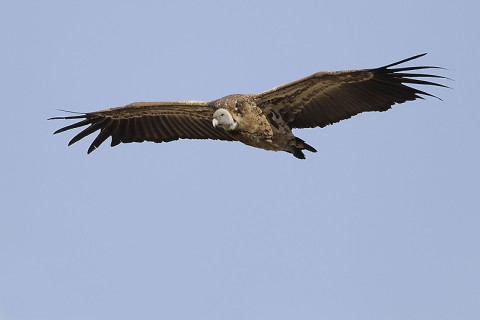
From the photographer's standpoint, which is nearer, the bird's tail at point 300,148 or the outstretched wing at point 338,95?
the outstretched wing at point 338,95

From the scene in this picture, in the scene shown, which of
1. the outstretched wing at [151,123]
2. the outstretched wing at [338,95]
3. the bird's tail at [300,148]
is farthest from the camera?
the outstretched wing at [151,123]

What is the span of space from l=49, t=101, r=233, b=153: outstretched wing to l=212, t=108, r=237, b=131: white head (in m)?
1.14

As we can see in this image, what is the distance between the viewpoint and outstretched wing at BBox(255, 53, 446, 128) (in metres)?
15.5

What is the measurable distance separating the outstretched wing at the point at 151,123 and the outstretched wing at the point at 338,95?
5.26ft

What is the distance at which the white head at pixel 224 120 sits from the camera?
1622cm

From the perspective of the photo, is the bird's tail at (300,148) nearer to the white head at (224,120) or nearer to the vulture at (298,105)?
the vulture at (298,105)

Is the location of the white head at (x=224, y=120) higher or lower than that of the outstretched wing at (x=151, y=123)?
lower

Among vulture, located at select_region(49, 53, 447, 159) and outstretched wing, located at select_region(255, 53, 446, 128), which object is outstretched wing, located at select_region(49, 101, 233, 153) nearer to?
vulture, located at select_region(49, 53, 447, 159)

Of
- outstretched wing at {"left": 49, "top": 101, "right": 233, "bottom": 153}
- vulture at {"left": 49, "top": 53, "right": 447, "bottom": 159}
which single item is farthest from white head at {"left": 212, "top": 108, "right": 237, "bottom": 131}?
outstretched wing at {"left": 49, "top": 101, "right": 233, "bottom": 153}

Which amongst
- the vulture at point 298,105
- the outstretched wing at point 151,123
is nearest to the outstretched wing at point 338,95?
the vulture at point 298,105

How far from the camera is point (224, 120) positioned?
16234mm

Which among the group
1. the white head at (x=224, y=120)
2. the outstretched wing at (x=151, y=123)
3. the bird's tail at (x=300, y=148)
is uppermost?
the outstretched wing at (x=151, y=123)

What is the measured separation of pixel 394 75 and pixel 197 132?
433cm

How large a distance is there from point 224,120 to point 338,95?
73.5 inches
